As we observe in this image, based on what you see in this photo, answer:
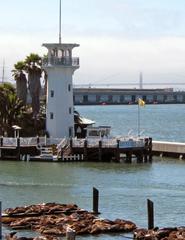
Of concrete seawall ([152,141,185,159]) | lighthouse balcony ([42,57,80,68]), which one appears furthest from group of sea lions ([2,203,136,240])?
concrete seawall ([152,141,185,159])

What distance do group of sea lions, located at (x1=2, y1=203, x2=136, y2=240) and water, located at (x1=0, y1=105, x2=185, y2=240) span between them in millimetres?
749

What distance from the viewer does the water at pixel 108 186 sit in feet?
139

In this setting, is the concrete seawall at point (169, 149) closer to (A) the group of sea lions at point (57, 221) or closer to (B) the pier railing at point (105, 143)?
(B) the pier railing at point (105, 143)

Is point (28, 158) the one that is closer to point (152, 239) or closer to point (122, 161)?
point (122, 161)

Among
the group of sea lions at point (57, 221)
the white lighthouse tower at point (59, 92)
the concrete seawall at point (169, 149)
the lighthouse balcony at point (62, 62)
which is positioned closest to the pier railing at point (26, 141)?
the white lighthouse tower at point (59, 92)

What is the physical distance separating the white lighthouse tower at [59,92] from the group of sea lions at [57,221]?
30994mm

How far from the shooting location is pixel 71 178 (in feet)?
185

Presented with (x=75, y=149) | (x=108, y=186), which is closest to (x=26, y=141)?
(x=75, y=149)

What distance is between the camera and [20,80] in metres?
76.6

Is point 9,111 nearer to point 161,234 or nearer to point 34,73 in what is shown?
point 34,73

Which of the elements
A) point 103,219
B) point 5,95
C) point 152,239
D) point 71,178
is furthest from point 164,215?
point 5,95

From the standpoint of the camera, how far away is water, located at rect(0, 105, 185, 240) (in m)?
42.4

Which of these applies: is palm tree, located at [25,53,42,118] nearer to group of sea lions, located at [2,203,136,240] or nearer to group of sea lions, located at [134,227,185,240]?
group of sea lions, located at [2,203,136,240]

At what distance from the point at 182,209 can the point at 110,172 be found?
17.5m
